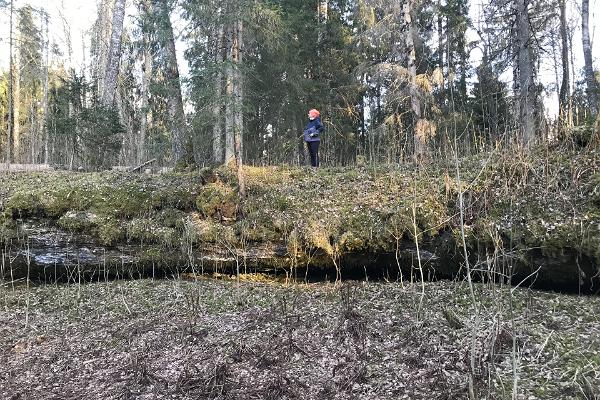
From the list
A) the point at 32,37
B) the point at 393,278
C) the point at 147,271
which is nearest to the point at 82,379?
the point at 147,271

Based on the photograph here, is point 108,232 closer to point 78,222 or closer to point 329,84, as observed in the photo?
point 78,222

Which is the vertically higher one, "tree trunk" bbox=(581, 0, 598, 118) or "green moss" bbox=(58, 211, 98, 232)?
"tree trunk" bbox=(581, 0, 598, 118)

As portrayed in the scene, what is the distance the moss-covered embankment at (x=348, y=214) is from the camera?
5.70 meters

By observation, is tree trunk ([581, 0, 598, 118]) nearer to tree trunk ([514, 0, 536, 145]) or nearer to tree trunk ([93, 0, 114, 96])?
tree trunk ([514, 0, 536, 145])

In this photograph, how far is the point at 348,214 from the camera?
6887mm

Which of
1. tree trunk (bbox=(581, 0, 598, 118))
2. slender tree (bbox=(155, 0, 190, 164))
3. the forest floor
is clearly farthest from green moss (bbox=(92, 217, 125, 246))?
tree trunk (bbox=(581, 0, 598, 118))

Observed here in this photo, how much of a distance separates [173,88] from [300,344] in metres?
8.41

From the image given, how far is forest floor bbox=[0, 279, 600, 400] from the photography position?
4.02 metres

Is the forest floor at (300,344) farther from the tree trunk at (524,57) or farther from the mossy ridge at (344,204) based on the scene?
the tree trunk at (524,57)

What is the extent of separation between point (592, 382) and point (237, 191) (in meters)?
5.51

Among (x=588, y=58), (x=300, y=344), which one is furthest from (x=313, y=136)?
(x=588, y=58)

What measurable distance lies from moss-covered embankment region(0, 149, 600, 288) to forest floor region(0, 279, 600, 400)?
0.53 m

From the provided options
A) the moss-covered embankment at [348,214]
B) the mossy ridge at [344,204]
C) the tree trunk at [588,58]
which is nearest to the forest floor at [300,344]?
the moss-covered embankment at [348,214]

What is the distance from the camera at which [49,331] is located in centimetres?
589
